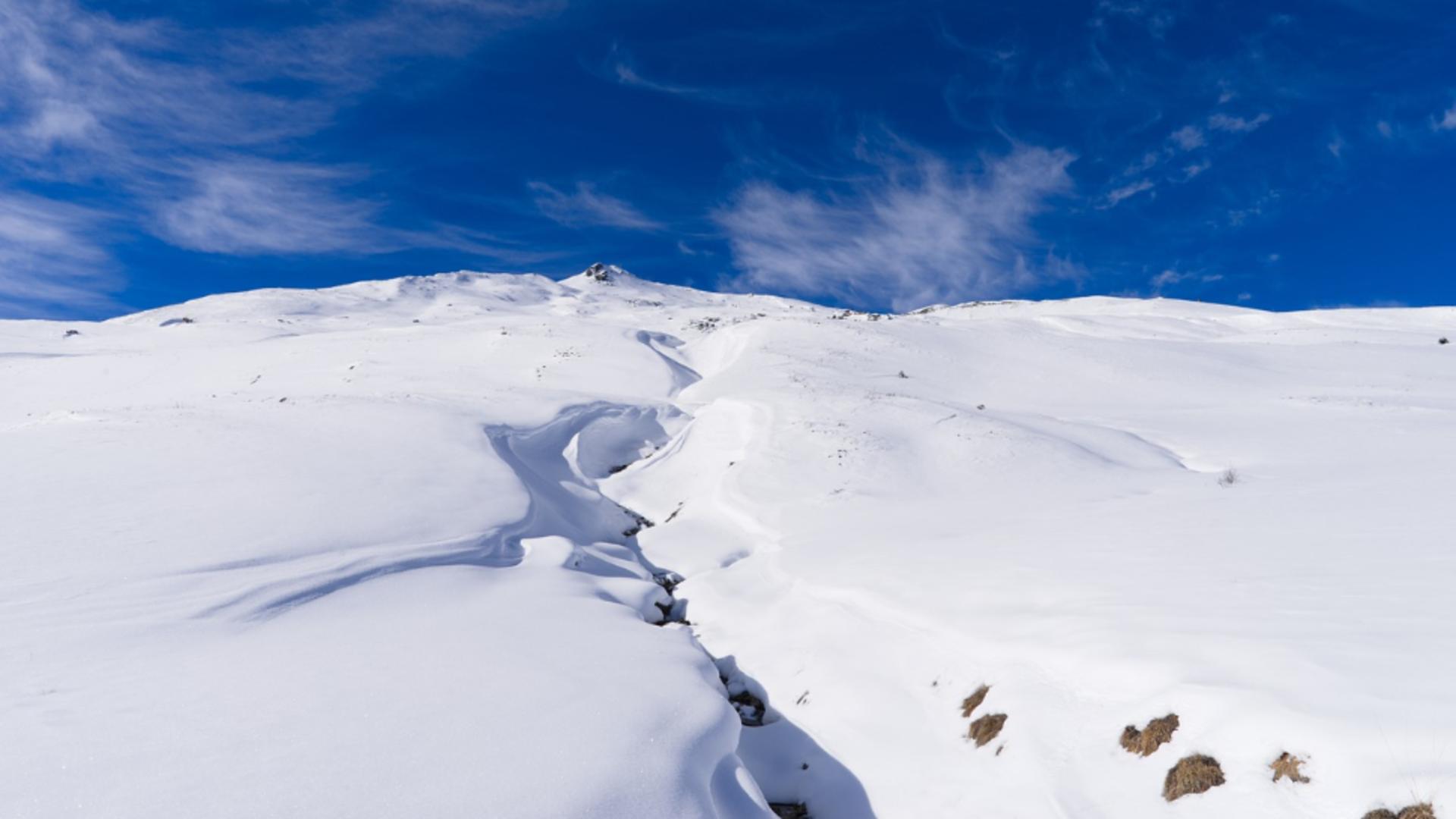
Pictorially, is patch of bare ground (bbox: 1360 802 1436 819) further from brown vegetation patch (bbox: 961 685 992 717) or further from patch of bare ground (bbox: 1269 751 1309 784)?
brown vegetation patch (bbox: 961 685 992 717)

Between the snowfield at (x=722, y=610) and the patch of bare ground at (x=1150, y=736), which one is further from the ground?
the snowfield at (x=722, y=610)

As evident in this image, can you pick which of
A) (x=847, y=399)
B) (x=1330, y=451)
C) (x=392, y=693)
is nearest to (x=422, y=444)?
(x=392, y=693)

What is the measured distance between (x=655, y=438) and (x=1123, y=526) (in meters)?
18.4

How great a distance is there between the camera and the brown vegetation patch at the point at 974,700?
7918 mm

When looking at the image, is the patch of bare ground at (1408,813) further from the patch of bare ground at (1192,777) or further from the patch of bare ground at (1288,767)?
the patch of bare ground at (1192,777)

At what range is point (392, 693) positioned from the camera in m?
7.12

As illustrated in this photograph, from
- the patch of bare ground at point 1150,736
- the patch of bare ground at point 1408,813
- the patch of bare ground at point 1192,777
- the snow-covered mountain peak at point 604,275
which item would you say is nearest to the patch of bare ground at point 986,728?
the patch of bare ground at point 1150,736

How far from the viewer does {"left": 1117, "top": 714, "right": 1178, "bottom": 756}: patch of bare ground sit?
599 cm

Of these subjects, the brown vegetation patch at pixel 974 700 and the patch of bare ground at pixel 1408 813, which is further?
the brown vegetation patch at pixel 974 700

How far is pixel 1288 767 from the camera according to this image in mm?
5086

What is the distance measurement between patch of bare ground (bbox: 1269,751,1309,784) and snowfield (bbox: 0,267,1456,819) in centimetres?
6

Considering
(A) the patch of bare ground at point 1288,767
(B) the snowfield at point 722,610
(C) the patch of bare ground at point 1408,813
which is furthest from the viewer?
(B) the snowfield at point 722,610

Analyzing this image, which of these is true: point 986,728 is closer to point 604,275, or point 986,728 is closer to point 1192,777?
point 1192,777

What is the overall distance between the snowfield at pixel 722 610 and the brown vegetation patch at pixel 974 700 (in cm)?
18
